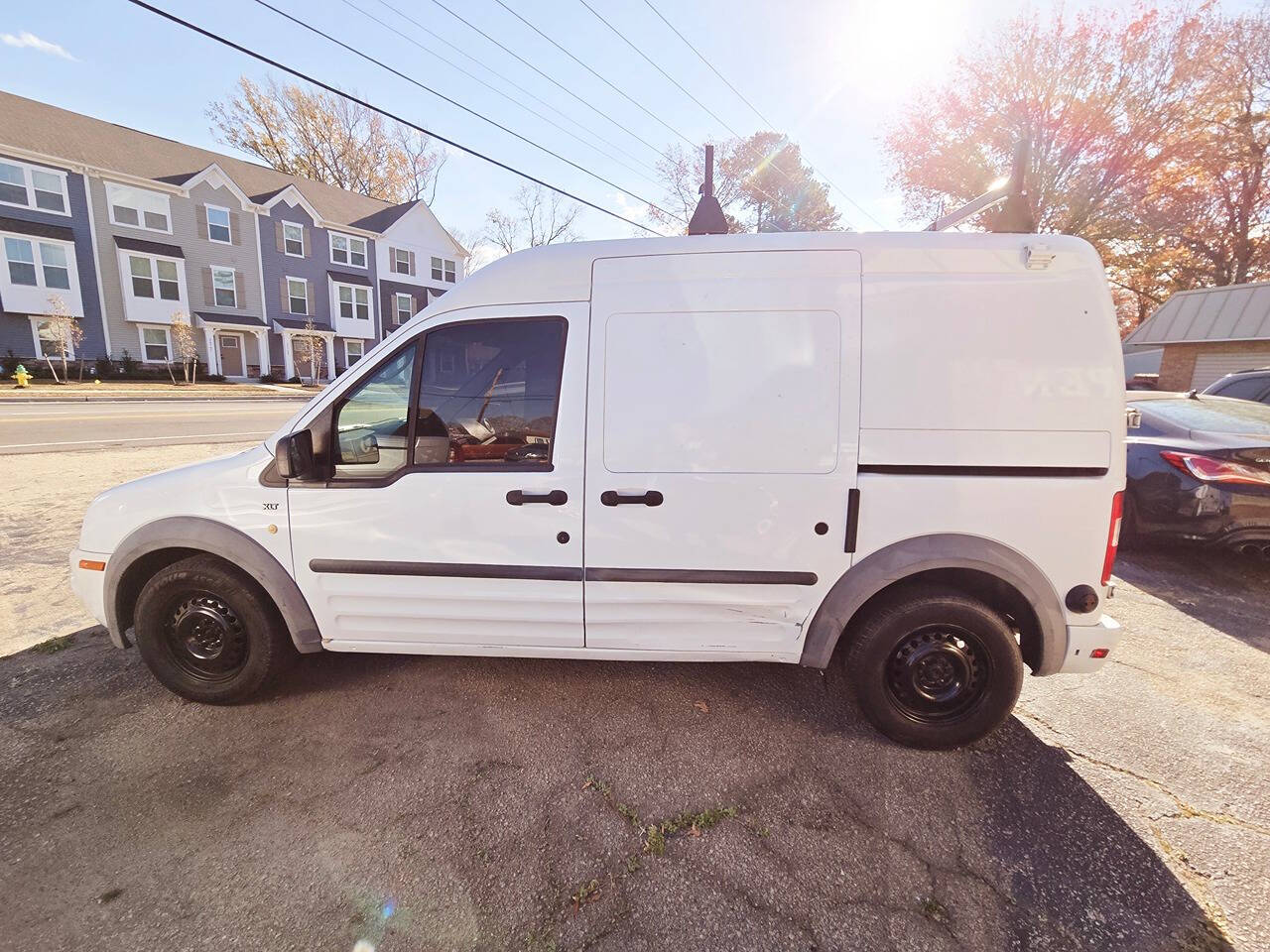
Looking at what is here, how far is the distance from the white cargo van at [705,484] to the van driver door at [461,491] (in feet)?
0.04

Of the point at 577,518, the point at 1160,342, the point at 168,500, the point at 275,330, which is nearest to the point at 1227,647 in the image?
the point at 577,518

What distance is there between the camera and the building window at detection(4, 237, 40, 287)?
2384 cm

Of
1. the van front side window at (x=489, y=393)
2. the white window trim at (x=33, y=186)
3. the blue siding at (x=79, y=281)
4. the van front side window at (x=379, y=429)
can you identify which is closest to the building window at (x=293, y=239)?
the blue siding at (x=79, y=281)

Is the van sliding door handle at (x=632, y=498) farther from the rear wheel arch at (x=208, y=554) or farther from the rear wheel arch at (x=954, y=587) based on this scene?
the rear wheel arch at (x=208, y=554)

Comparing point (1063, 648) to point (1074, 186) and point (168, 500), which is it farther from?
point (1074, 186)

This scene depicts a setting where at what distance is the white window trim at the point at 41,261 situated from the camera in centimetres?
2376

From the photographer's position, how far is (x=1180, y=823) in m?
2.33

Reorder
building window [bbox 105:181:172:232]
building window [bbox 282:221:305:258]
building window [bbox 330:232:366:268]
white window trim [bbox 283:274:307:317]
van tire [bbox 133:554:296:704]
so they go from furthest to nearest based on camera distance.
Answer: building window [bbox 330:232:366:268], white window trim [bbox 283:274:307:317], building window [bbox 282:221:305:258], building window [bbox 105:181:172:232], van tire [bbox 133:554:296:704]

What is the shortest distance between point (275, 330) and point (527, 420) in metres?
35.3

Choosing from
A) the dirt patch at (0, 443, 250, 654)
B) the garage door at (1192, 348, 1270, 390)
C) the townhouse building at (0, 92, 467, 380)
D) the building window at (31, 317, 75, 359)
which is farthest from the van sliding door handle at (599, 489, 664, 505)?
the townhouse building at (0, 92, 467, 380)

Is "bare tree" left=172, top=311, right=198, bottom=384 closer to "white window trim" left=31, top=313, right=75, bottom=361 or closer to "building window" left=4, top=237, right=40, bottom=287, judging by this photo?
"white window trim" left=31, top=313, right=75, bottom=361

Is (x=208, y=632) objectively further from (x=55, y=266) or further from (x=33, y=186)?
(x=33, y=186)

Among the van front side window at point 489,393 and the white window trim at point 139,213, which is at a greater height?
the white window trim at point 139,213

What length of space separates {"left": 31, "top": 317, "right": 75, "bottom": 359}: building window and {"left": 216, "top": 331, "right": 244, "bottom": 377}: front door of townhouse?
5.79m
